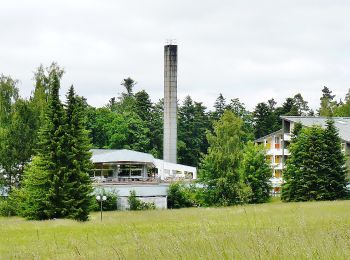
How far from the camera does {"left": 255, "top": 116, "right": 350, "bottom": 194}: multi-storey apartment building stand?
58.8m

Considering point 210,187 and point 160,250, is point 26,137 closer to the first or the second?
point 210,187

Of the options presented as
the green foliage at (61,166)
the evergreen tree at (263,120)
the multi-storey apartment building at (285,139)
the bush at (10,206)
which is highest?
the evergreen tree at (263,120)

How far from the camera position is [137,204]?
51438 millimetres

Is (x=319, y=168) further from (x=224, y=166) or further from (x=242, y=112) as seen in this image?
(x=242, y=112)

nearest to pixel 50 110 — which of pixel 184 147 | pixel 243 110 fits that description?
pixel 184 147

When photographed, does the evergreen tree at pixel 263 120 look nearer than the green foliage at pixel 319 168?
No

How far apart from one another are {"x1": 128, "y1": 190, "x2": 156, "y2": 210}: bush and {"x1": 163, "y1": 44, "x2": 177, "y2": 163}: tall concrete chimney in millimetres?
22930

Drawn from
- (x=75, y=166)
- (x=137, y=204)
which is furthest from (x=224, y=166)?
(x=75, y=166)

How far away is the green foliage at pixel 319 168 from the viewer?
1895 inches

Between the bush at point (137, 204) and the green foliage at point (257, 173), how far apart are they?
28.4 feet

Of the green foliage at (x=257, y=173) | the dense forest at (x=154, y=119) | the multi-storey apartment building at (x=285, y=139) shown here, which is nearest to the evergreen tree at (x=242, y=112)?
the dense forest at (x=154, y=119)

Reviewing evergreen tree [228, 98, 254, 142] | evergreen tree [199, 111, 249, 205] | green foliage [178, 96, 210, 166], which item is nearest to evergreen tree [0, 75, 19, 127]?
evergreen tree [199, 111, 249, 205]

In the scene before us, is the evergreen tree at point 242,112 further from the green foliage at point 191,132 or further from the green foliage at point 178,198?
A: the green foliage at point 178,198

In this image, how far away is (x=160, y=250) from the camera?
6.08 m
